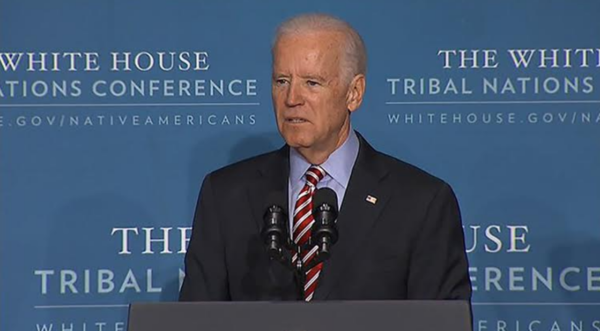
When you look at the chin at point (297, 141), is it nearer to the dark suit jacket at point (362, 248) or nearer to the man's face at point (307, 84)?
the man's face at point (307, 84)

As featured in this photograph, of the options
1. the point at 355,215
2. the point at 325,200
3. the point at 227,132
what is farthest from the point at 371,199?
the point at 227,132

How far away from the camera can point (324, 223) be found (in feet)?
6.09

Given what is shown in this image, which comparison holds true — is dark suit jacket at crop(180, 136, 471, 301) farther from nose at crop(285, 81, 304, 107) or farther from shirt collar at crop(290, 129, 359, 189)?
nose at crop(285, 81, 304, 107)

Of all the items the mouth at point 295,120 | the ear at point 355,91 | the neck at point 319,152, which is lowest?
the neck at point 319,152

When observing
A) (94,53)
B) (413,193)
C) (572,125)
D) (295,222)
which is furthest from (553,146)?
(94,53)

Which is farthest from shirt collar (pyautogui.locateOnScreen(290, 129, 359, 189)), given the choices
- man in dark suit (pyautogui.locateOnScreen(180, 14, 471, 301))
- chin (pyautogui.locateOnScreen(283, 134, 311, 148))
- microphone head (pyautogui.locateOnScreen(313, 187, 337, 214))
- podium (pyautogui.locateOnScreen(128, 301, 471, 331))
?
podium (pyautogui.locateOnScreen(128, 301, 471, 331))

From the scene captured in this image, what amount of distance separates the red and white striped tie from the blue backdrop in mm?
687

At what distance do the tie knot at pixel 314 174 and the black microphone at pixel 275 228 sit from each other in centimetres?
51

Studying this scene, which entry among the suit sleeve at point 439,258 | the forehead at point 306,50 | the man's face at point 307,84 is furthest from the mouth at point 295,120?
the suit sleeve at point 439,258

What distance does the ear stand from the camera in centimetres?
241

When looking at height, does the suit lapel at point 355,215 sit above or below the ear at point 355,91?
below

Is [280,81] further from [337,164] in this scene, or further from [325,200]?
[325,200]

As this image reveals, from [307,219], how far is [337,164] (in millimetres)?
196

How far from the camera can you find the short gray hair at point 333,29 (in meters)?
2.33
